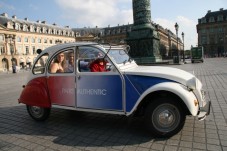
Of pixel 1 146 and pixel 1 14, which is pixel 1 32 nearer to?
pixel 1 14

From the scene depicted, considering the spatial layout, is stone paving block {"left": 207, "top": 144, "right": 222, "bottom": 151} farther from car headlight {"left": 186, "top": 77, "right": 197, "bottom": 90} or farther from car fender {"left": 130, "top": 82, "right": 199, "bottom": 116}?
car headlight {"left": 186, "top": 77, "right": 197, "bottom": 90}

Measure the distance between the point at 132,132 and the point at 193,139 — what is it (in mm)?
1266

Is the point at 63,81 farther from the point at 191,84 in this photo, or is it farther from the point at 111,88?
the point at 191,84

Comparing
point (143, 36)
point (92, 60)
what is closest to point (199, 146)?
point (92, 60)

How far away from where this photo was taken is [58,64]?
5.71 meters

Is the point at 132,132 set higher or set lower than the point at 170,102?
lower

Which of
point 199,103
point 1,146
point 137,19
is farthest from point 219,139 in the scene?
point 137,19

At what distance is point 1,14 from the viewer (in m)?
80.1

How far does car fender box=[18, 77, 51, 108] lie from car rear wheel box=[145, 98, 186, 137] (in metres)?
2.72

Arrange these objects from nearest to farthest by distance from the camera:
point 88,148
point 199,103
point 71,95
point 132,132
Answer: point 88,148, point 199,103, point 132,132, point 71,95

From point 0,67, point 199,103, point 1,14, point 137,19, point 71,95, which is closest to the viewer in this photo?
point 199,103

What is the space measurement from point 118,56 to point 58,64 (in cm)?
162

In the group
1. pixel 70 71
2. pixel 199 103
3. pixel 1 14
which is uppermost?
pixel 1 14

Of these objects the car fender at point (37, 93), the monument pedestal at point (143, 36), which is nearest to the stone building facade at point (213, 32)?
the monument pedestal at point (143, 36)
